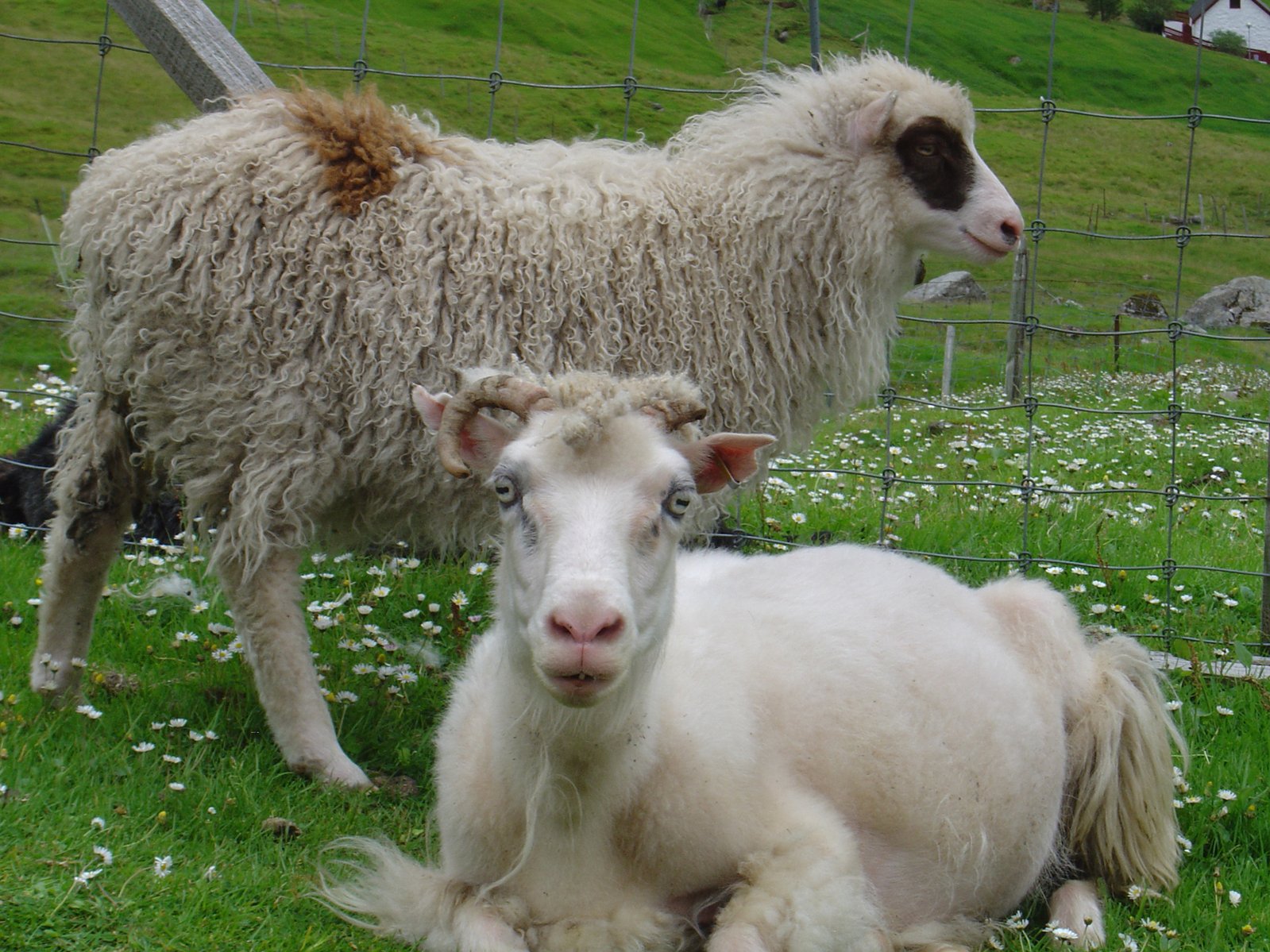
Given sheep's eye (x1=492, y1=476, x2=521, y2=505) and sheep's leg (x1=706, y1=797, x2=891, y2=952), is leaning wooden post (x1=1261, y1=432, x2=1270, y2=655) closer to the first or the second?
sheep's leg (x1=706, y1=797, x2=891, y2=952)

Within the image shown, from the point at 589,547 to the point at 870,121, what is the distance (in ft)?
8.26

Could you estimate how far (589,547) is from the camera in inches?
103

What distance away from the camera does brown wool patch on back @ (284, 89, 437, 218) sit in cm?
412

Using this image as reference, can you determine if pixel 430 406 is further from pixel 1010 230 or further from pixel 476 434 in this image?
pixel 1010 230

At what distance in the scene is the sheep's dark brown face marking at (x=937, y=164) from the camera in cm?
452

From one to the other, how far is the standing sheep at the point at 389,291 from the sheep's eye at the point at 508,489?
4.03ft

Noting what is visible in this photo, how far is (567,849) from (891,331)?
8.53 ft

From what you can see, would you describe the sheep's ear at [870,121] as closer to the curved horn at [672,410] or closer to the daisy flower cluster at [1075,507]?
the daisy flower cluster at [1075,507]

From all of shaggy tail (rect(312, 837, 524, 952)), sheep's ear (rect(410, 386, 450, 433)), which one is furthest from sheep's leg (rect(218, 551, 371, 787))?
sheep's ear (rect(410, 386, 450, 433))

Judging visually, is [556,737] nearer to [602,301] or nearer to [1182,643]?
[602,301]

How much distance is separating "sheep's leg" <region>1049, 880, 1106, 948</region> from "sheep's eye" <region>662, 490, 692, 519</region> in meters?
1.54

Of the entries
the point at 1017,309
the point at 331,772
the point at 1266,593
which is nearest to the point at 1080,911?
the point at 331,772

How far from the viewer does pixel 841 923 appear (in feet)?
9.34

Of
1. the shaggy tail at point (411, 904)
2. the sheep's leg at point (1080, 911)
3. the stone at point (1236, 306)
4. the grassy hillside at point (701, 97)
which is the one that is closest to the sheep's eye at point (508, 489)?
the shaggy tail at point (411, 904)
